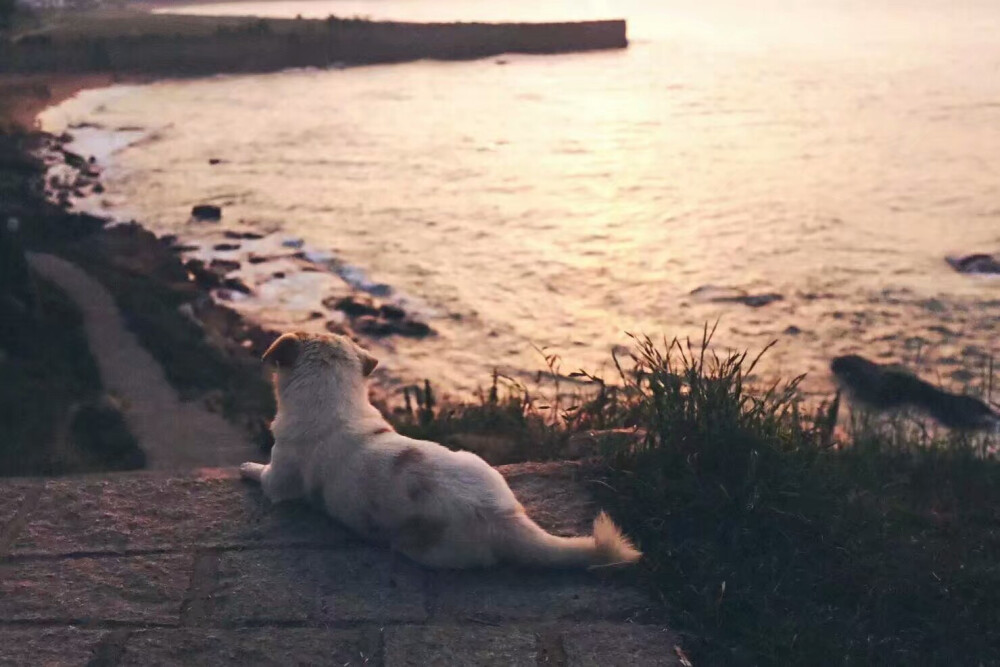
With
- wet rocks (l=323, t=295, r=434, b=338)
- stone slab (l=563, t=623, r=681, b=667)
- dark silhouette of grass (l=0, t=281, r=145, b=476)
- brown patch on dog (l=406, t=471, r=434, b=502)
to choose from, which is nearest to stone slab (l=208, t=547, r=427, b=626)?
brown patch on dog (l=406, t=471, r=434, b=502)

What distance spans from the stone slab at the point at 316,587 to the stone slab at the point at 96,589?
16 cm

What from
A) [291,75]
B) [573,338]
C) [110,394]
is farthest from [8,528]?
[291,75]

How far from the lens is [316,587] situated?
3910 mm

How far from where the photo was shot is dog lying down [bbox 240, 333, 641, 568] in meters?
3.95

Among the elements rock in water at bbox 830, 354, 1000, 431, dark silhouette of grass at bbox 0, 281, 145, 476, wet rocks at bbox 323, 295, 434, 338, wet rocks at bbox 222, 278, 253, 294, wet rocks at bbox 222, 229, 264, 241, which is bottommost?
rock in water at bbox 830, 354, 1000, 431

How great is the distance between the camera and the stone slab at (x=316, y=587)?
12.3ft

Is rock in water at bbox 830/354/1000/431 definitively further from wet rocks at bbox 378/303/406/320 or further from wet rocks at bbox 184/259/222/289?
wet rocks at bbox 184/259/222/289

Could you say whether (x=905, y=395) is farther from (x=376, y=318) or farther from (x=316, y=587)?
(x=316, y=587)

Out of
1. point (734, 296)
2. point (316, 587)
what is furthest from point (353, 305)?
point (316, 587)

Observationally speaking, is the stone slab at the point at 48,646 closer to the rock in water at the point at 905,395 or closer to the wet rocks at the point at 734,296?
the rock in water at the point at 905,395

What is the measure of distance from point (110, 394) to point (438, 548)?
246 inches

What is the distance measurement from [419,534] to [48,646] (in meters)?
1.26

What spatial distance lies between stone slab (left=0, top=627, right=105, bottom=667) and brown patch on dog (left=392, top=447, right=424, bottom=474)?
1.14m

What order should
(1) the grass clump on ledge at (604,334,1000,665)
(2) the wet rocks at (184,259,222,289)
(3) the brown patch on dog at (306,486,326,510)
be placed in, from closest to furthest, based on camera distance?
(1) the grass clump on ledge at (604,334,1000,665), (3) the brown patch on dog at (306,486,326,510), (2) the wet rocks at (184,259,222,289)
